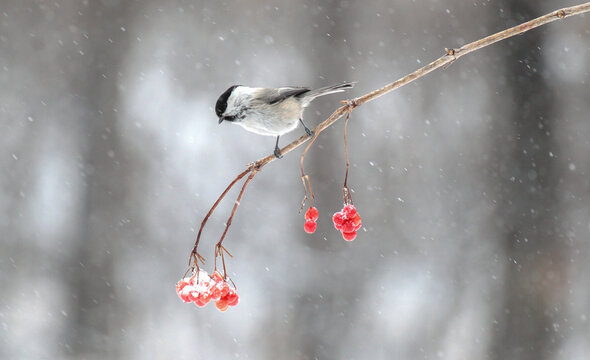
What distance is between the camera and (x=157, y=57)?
491 cm

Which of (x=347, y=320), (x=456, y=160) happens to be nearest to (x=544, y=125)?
(x=456, y=160)

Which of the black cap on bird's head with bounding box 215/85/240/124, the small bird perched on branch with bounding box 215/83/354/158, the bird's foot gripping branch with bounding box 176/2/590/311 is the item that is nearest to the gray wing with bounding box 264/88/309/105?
the small bird perched on branch with bounding box 215/83/354/158

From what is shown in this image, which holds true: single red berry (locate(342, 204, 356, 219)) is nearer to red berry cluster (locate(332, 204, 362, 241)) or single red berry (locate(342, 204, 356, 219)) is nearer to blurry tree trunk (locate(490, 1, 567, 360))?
red berry cluster (locate(332, 204, 362, 241))

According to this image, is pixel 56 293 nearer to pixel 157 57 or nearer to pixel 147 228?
pixel 147 228

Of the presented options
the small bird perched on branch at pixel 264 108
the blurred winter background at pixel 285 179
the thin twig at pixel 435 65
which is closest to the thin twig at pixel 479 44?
the thin twig at pixel 435 65

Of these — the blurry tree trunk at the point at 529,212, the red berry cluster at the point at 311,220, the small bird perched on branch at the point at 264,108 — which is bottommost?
the blurry tree trunk at the point at 529,212

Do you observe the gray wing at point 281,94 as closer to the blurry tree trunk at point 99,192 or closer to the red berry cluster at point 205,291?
the red berry cluster at point 205,291

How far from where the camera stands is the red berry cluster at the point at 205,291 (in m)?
1.14

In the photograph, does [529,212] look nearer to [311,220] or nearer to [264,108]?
[264,108]

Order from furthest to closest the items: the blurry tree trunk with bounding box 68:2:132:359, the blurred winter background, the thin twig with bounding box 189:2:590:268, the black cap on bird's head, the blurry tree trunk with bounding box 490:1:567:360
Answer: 1. the blurry tree trunk with bounding box 68:2:132:359
2. the blurred winter background
3. the blurry tree trunk with bounding box 490:1:567:360
4. the black cap on bird's head
5. the thin twig with bounding box 189:2:590:268

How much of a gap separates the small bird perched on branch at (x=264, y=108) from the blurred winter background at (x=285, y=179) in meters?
2.81

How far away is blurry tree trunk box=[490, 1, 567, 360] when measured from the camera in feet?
14.1

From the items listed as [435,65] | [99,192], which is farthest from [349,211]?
[99,192]

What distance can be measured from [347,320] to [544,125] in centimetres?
204
